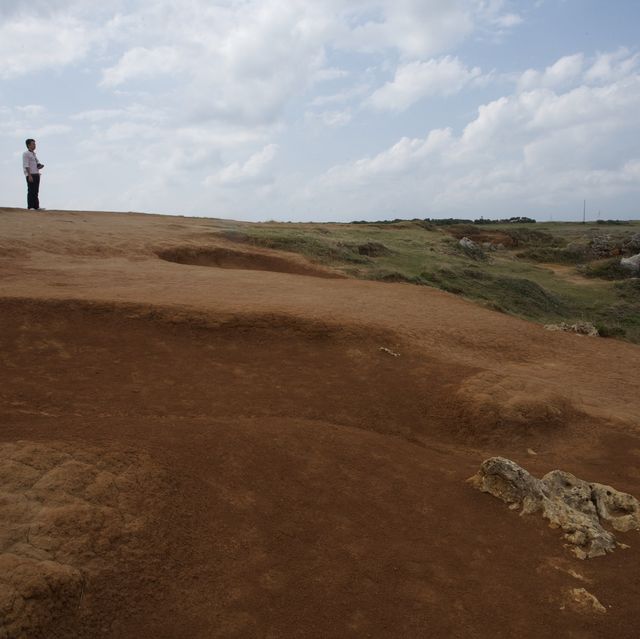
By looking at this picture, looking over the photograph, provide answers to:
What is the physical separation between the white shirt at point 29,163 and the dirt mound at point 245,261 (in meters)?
4.44

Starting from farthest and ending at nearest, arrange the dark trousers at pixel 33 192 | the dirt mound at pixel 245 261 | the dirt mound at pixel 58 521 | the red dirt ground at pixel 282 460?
the dark trousers at pixel 33 192 < the dirt mound at pixel 245 261 < the red dirt ground at pixel 282 460 < the dirt mound at pixel 58 521

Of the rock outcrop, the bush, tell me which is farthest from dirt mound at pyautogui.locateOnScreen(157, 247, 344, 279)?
the bush

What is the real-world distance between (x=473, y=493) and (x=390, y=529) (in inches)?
41.1

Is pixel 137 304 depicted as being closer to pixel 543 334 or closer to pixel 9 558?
pixel 9 558

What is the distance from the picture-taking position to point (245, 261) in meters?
15.0

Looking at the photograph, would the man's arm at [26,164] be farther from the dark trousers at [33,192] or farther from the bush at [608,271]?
the bush at [608,271]

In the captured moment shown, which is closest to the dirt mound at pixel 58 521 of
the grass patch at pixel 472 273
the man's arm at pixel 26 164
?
the grass patch at pixel 472 273

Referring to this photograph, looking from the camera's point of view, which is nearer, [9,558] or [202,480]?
[9,558]

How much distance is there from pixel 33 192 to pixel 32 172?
103 centimetres

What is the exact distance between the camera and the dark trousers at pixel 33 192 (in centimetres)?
1542

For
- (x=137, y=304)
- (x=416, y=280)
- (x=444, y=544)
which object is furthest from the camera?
(x=416, y=280)

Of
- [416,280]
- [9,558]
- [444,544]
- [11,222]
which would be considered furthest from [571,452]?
[11,222]

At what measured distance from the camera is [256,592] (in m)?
3.69

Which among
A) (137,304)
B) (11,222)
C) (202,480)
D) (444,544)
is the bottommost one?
(444,544)
